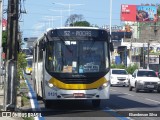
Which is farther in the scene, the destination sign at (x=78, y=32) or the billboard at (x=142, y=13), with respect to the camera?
the billboard at (x=142, y=13)

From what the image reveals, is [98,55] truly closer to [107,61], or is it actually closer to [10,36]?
[107,61]

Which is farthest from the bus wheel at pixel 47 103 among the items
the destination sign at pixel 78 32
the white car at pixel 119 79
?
the white car at pixel 119 79

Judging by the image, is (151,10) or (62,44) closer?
(62,44)

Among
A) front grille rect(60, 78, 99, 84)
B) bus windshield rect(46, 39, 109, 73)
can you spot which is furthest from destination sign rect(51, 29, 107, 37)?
front grille rect(60, 78, 99, 84)

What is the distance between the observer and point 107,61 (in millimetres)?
21594

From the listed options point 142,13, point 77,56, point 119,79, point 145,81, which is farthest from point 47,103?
point 142,13

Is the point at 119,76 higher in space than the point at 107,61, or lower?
lower

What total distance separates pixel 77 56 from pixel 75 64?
33 centimetres

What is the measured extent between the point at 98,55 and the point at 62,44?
1501 mm

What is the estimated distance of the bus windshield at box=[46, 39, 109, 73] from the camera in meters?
21.3

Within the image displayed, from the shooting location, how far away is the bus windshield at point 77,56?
21.3 meters

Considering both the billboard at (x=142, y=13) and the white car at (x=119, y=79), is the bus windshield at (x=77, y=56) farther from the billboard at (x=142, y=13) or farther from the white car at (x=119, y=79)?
the billboard at (x=142, y=13)

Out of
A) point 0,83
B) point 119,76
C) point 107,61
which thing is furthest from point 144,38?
point 107,61

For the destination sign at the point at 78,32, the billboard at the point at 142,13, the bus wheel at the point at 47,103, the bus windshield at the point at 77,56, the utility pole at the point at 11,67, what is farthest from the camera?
the billboard at the point at 142,13
